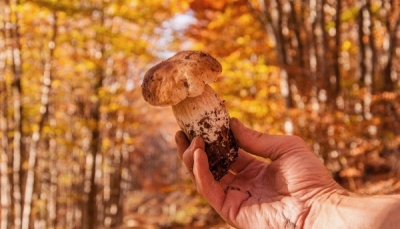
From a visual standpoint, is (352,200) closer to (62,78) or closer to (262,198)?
(262,198)

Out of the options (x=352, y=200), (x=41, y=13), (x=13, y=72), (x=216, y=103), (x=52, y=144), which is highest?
(x=41, y=13)

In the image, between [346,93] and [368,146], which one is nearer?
[368,146]

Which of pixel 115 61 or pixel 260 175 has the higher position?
pixel 115 61

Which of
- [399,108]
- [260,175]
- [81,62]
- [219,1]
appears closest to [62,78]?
[81,62]

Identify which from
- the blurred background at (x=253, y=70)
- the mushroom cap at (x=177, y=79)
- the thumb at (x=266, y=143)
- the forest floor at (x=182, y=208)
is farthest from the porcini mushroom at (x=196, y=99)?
the blurred background at (x=253, y=70)

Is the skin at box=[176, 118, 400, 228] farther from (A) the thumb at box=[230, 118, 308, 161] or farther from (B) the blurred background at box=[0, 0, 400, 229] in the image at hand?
(B) the blurred background at box=[0, 0, 400, 229]

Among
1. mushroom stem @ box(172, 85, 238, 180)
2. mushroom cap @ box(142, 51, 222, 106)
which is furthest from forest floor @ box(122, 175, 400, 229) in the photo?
mushroom cap @ box(142, 51, 222, 106)
